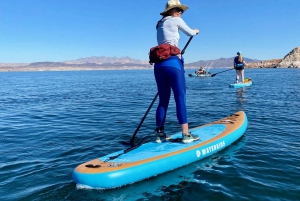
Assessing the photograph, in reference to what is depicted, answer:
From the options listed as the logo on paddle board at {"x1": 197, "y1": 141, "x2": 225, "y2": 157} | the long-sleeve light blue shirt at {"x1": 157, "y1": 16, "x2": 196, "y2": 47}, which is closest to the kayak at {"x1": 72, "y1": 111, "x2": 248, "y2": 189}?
the logo on paddle board at {"x1": 197, "y1": 141, "x2": 225, "y2": 157}

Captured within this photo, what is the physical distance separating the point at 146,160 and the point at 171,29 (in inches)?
112

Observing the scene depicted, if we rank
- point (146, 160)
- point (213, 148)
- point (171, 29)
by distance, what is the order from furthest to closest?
1. point (213, 148)
2. point (171, 29)
3. point (146, 160)

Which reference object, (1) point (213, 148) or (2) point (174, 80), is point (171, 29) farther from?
(1) point (213, 148)

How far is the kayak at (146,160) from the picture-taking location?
450 cm

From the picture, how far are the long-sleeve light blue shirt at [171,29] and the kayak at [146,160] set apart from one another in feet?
8.02

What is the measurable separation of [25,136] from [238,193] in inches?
289

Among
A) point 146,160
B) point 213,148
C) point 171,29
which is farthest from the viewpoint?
point 213,148

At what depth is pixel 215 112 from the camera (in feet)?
41.2

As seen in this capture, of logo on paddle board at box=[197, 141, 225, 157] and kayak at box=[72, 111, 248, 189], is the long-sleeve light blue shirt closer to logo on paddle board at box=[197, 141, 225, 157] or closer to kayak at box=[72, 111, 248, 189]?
kayak at box=[72, 111, 248, 189]

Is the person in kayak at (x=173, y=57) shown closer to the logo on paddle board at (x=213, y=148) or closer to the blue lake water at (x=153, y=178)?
the logo on paddle board at (x=213, y=148)

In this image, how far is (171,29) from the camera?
5.41 metres

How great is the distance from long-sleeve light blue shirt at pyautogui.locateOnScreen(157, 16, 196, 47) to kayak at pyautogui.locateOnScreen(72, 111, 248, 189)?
2443mm

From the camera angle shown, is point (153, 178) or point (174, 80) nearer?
point (153, 178)

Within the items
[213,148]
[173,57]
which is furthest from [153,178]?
[173,57]
